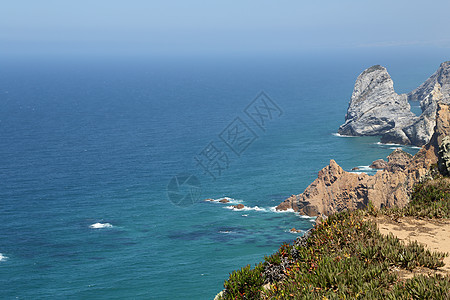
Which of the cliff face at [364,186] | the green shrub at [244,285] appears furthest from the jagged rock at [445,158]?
the cliff face at [364,186]

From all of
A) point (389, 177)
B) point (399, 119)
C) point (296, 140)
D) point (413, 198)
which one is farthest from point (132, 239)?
point (399, 119)

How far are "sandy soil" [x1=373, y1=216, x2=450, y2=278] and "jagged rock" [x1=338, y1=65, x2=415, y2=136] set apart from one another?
138 m

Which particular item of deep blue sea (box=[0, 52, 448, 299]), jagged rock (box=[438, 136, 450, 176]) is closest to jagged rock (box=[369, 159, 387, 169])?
deep blue sea (box=[0, 52, 448, 299])

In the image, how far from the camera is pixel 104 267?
72812 mm

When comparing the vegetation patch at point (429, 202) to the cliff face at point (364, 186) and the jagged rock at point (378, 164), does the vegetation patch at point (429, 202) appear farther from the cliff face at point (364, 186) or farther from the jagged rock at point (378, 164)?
the jagged rock at point (378, 164)

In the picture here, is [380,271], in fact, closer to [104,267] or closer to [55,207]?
[104,267]

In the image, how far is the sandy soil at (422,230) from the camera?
61.3 feet

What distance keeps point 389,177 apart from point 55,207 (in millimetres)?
63790

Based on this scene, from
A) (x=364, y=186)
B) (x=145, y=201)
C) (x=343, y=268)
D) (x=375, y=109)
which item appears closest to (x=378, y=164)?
(x=364, y=186)

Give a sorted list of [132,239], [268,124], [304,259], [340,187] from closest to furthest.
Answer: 1. [304,259]
2. [132,239]
3. [340,187]
4. [268,124]

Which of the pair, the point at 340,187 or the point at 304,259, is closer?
the point at 304,259

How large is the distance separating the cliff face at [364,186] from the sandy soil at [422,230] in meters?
62.2

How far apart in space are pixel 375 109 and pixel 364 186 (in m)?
77.9

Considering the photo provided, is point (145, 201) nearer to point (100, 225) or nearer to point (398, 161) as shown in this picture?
point (100, 225)
